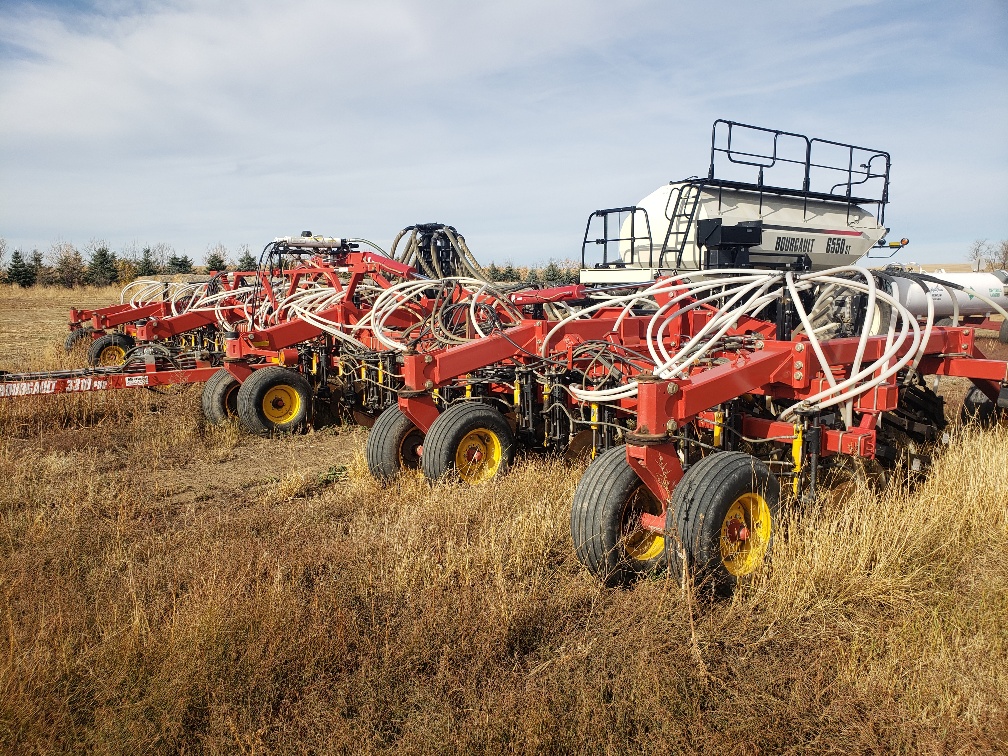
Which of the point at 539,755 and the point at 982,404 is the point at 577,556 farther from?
the point at 982,404

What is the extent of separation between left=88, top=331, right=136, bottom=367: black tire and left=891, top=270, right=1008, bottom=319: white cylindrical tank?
39.9 ft

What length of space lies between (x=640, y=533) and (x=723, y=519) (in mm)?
525

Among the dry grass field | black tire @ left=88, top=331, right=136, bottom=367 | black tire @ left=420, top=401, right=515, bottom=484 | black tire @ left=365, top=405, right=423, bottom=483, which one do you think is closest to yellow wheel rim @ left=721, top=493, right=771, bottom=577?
the dry grass field

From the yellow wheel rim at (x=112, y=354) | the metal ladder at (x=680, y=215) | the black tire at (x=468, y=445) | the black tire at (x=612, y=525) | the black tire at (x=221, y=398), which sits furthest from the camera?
the yellow wheel rim at (x=112, y=354)

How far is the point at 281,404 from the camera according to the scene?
326 inches

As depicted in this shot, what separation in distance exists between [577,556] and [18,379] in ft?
20.3

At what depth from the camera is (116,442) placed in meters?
7.51

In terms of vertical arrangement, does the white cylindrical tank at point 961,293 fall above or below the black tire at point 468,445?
above

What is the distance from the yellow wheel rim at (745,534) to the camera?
3.87 meters

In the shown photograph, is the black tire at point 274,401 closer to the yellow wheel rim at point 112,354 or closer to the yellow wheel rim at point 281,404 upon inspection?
the yellow wheel rim at point 281,404

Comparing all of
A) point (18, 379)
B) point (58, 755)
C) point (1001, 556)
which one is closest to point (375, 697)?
point (58, 755)

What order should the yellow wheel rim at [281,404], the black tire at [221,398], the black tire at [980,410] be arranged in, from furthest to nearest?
the black tire at [221,398] → the yellow wheel rim at [281,404] → the black tire at [980,410]

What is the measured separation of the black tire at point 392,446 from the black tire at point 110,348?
8.41 metres

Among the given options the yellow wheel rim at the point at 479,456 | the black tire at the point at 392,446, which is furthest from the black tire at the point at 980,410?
the black tire at the point at 392,446
